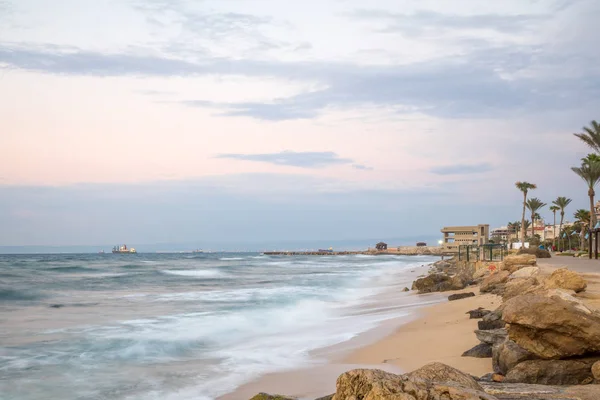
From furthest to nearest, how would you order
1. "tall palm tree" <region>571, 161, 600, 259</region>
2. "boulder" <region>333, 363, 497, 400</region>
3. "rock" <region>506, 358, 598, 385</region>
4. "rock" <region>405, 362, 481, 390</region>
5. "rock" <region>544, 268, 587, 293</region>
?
"tall palm tree" <region>571, 161, 600, 259</region>, "rock" <region>544, 268, 587, 293</region>, "rock" <region>506, 358, 598, 385</region>, "rock" <region>405, 362, 481, 390</region>, "boulder" <region>333, 363, 497, 400</region>

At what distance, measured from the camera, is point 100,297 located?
29.7 m

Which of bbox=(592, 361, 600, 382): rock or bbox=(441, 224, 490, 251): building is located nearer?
bbox=(592, 361, 600, 382): rock

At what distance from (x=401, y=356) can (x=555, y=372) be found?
4507mm

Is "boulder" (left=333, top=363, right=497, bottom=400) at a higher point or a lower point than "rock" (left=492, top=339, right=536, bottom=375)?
higher

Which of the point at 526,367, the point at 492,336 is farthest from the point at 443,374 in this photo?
the point at 492,336

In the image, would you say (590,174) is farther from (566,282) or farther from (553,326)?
(553,326)

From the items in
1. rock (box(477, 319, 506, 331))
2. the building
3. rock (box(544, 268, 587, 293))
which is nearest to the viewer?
rock (box(477, 319, 506, 331))

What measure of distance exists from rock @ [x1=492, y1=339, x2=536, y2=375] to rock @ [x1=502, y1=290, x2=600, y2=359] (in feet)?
0.52

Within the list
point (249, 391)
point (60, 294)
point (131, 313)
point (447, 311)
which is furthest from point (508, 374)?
point (60, 294)

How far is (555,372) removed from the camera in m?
6.86

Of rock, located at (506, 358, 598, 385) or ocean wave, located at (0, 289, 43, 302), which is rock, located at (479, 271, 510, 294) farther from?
ocean wave, located at (0, 289, 43, 302)

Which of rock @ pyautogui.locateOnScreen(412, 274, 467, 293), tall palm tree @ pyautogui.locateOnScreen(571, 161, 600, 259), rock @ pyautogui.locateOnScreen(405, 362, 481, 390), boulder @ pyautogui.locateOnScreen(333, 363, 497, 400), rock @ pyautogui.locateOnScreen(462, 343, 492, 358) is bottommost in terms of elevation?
rock @ pyautogui.locateOnScreen(412, 274, 467, 293)

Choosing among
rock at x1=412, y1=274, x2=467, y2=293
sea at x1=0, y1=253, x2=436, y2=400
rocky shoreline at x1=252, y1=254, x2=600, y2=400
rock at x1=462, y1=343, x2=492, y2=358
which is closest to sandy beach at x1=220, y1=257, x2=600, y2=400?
rock at x1=462, y1=343, x2=492, y2=358

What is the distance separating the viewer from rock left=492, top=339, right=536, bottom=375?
291 inches
